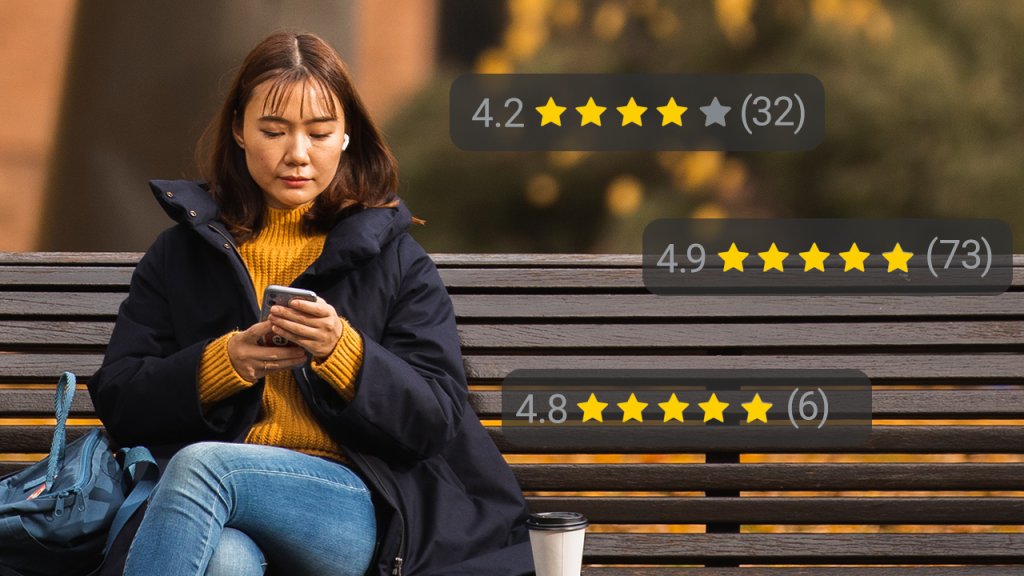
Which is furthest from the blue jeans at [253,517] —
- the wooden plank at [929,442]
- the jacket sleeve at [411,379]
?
the wooden plank at [929,442]

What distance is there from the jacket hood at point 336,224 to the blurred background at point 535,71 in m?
1.57

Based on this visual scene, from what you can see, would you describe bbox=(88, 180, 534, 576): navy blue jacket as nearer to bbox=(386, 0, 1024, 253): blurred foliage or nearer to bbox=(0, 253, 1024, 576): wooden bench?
bbox=(0, 253, 1024, 576): wooden bench

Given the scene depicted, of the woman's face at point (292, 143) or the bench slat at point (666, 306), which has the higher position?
the woman's face at point (292, 143)

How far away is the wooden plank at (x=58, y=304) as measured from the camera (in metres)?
2.81

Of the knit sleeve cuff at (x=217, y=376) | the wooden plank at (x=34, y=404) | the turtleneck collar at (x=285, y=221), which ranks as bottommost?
the wooden plank at (x=34, y=404)

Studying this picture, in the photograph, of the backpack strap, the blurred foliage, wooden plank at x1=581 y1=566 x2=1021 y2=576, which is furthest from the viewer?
the blurred foliage

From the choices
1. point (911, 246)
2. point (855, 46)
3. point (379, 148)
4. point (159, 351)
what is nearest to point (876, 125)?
point (855, 46)

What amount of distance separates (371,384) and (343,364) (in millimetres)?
69

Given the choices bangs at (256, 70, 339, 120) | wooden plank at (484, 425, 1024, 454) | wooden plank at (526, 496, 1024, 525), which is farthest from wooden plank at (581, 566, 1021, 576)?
bangs at (256, 70, 339, 120)

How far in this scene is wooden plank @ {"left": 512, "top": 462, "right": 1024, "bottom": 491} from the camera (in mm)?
2736

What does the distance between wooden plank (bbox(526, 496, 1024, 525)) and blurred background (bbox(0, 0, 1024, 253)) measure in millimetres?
1483

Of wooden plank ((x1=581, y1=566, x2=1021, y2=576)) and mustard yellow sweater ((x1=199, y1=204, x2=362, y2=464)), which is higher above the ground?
mustard yellow sweater ((x1=199, y1=204, x2=362, y2=464))

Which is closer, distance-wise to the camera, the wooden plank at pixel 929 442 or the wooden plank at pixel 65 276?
the wooden plank at pixel 929 442

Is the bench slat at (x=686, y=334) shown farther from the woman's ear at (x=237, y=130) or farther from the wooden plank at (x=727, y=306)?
the woman's ear at (x=237, y=130)
